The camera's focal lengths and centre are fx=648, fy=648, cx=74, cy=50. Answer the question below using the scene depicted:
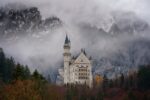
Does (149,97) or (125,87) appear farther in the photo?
(125,87)

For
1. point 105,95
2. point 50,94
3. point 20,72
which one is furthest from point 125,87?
point 20,72

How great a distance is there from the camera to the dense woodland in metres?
109

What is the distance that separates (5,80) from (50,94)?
10185mm

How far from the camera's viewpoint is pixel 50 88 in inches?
5487

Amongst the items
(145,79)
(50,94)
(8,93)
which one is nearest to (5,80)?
(50,94)

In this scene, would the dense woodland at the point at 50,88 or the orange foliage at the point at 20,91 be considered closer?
the orange foliage at the point at 20,91

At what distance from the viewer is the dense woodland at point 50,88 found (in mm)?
108875

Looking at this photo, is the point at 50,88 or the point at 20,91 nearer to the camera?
the point at 20,91

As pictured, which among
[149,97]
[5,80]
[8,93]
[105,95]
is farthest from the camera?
[105,95]

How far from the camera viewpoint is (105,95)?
541 ft

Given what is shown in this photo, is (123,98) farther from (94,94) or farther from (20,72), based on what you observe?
(20,72)

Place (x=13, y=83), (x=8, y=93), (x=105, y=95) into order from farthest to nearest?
(x=105, y=95), (x=13, y=83), (x=8, y=93)

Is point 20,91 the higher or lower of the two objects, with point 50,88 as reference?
lower

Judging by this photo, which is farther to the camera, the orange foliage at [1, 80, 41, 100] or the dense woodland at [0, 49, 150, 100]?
the dense woodland at [0, 49, 150, 100]
